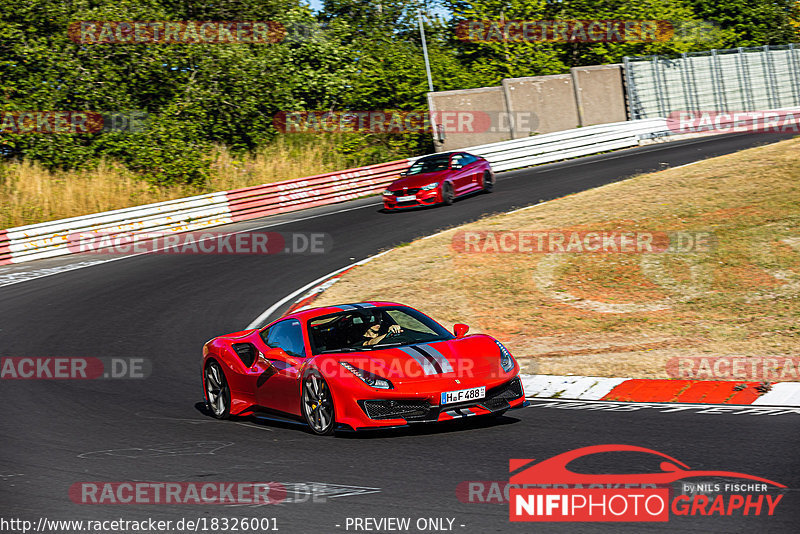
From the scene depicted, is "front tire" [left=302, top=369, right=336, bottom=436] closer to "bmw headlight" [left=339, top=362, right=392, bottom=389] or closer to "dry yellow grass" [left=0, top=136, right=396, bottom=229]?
"bmw headlight" [left=339, top=362, right=392, bottom=389]

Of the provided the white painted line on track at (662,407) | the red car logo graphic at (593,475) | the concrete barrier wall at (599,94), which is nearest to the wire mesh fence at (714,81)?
the concrete barrier wall at (599,94)

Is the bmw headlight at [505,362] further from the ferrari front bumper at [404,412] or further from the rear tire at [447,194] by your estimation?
the rear tire at [447,194]

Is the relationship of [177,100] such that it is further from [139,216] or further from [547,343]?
[547,343]

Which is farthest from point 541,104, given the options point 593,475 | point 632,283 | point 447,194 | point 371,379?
point 593,475

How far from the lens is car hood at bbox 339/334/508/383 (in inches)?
318

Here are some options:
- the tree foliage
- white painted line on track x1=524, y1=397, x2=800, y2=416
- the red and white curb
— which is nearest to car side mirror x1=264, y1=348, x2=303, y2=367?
white painted line on track x1=524, y1=397, x2=800, y2=416

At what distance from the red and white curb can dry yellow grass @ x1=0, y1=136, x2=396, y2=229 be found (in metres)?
19.7

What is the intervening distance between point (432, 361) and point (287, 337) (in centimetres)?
167

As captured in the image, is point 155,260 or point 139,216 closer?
point 155,260

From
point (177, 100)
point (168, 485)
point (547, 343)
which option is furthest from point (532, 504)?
point (177, 100)

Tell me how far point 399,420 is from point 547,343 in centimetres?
472

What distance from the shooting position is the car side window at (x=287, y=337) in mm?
8906

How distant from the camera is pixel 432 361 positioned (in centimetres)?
824

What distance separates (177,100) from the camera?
34750 millimetres
